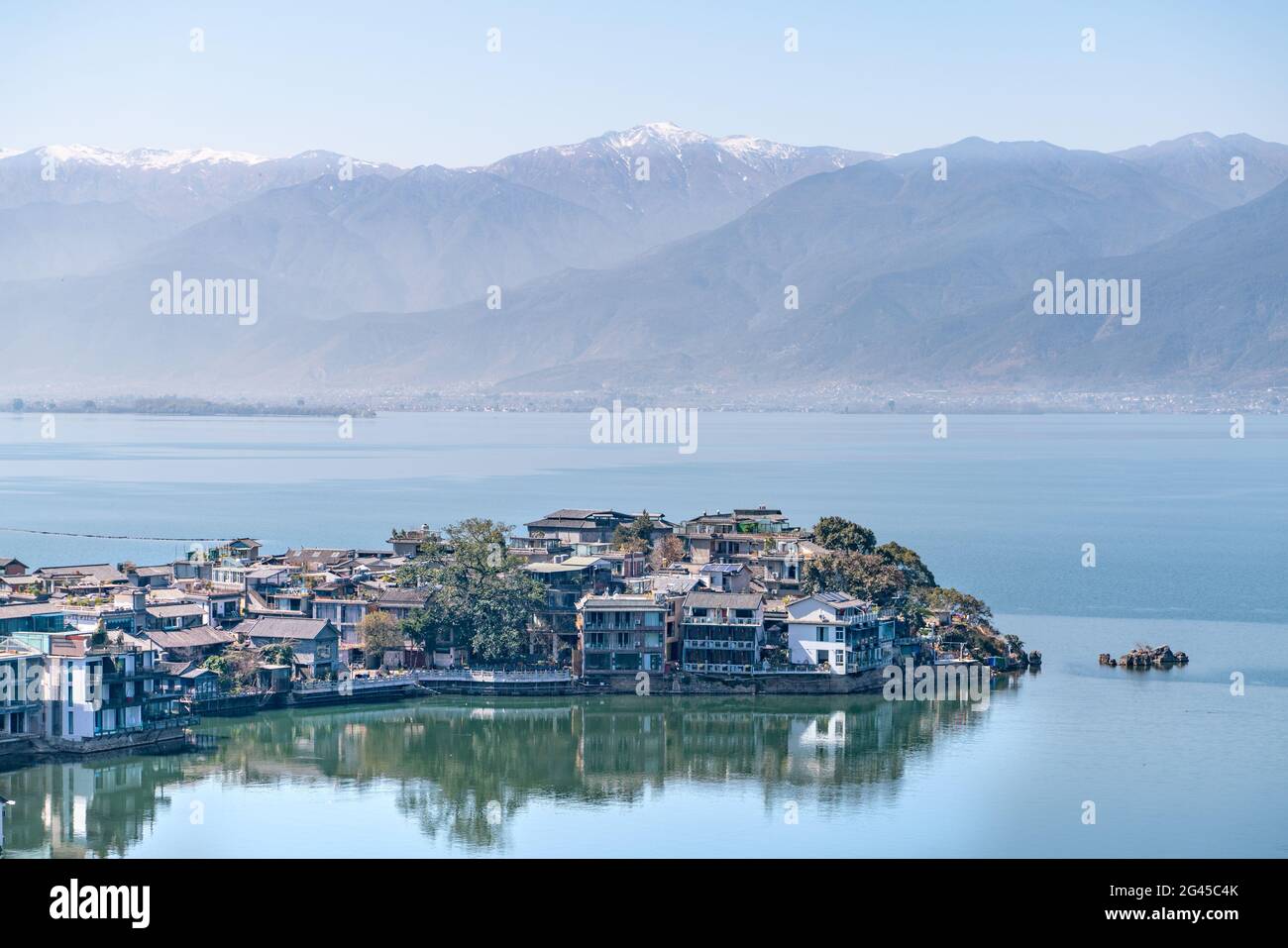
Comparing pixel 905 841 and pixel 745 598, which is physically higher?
pixel 745 598

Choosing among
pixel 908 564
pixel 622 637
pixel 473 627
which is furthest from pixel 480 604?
pixel 908 564

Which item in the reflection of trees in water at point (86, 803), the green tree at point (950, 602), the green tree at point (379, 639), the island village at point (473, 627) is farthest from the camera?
the green tree at point (950, 602)

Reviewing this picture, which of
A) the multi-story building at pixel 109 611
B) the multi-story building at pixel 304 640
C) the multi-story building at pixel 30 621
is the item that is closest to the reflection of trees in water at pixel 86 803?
the multi-story building at pixel 109 611

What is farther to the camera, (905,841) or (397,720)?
(397,720)

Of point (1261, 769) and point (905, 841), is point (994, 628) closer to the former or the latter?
point (1261, 769)

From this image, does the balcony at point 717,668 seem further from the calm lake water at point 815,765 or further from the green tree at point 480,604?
the green tree at point 480,604

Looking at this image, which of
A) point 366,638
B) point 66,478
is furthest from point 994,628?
point 66,478
